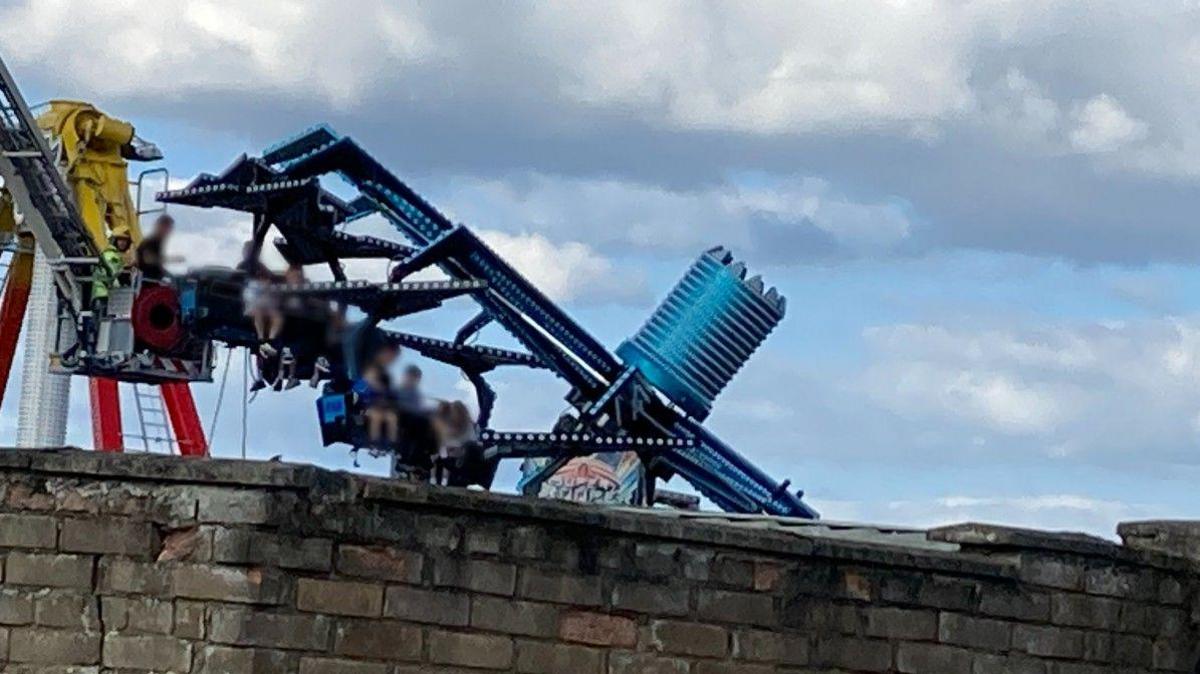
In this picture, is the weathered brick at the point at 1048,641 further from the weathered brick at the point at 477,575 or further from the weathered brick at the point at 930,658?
the weathered brick at the point at 477,575

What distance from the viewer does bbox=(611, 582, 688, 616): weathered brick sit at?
10.7m

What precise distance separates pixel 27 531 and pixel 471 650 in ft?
6.60

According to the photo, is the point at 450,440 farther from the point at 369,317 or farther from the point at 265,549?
the point at 265,549

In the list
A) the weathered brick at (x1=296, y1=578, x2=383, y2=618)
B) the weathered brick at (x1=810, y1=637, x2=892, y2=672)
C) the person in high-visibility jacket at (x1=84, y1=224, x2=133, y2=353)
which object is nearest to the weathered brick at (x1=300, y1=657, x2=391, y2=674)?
the weathered brick at (x1=296, y1=578, x2=383, y2=618)

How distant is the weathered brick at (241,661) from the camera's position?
966cm

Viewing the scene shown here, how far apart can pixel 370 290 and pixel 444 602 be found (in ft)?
45.3

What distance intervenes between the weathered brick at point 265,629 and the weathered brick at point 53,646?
1.89ft

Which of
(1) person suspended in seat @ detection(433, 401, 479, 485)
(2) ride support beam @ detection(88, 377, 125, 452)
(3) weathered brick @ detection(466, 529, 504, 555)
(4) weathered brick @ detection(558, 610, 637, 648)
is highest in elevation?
(2) ride support beam @ detection(88, 377, 125, 452)

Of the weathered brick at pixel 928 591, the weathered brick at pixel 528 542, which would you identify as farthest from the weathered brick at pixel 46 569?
the weathered brick at pixel 928 591

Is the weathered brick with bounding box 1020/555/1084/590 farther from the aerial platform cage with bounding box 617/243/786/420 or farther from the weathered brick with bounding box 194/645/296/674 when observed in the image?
the aerial platform cage with bounding box 617/243/786/420

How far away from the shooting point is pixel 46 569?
9953 mm

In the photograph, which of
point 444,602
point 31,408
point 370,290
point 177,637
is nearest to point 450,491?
point 444,602

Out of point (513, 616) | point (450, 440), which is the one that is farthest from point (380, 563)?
point (450, 440)

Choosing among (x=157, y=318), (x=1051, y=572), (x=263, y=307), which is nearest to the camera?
(x=1051, y=572)
